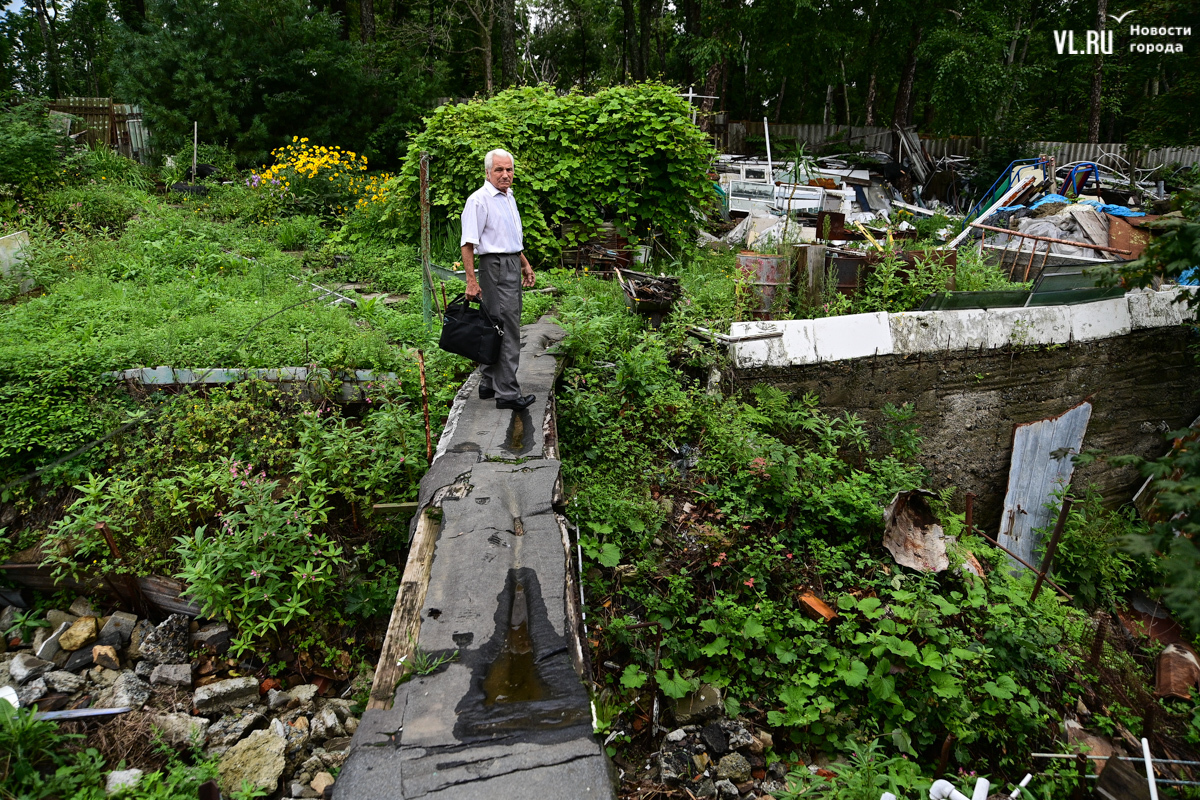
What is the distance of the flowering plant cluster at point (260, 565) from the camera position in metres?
3.65

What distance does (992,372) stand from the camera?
6676mm

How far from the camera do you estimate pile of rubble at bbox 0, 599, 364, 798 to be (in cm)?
311

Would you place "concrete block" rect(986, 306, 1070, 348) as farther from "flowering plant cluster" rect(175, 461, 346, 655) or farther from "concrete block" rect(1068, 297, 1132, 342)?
"flowering plant cluster" rect(175, 461, 346, 655)

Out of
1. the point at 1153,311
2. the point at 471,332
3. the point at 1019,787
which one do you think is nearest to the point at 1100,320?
the point at 1153,311

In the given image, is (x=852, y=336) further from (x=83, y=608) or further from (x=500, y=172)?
(x=83, y=608)

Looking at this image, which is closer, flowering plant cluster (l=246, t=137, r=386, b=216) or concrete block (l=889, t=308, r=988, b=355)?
concrete block (l=889, t=308, r=988, b=355)

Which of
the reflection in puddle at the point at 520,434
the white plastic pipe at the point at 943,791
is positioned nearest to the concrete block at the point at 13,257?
the reflection in puddle at the point at 520,434

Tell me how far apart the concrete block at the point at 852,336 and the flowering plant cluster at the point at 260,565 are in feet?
14.8

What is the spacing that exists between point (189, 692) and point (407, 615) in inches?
58.0

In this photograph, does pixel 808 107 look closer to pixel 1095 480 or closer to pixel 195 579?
pixel 1095 480

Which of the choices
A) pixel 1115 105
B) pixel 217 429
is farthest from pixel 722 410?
pixel 1115 105

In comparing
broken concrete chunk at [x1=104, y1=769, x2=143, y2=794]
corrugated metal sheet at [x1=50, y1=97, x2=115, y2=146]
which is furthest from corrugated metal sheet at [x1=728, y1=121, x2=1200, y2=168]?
broken concrete chunk at [x1=104, y1=769, x2=143, y2=794]

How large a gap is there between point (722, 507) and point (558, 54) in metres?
29.7

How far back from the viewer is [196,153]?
1277 cm
